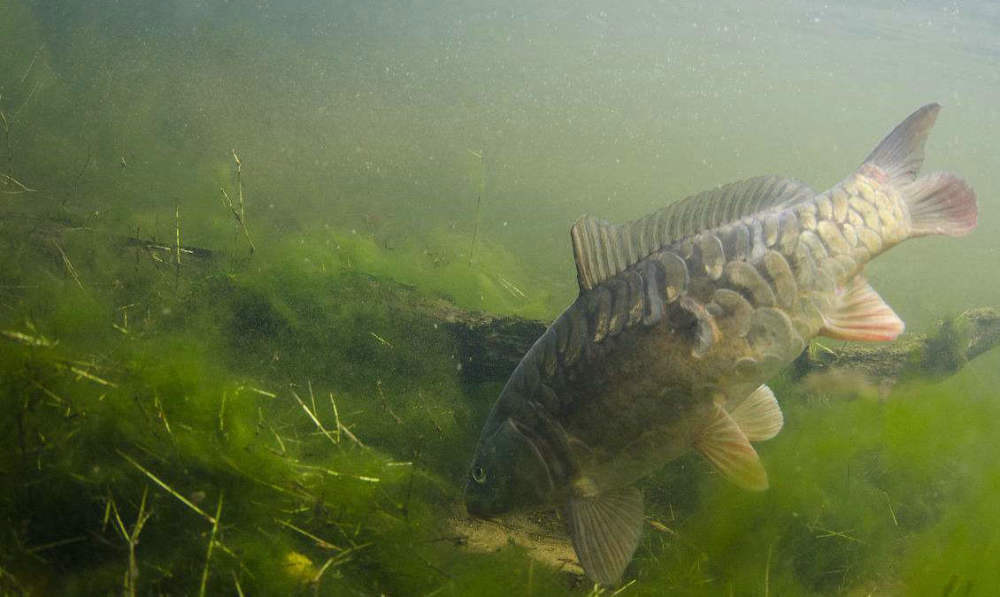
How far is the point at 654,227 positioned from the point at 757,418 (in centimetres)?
114

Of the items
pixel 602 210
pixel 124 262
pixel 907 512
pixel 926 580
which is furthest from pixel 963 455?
pixel 602 210

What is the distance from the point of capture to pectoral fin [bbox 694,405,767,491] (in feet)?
9.56

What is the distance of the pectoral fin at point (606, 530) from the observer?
277 cm

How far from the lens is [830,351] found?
4.61 meters

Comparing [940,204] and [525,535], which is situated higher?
[940,204]

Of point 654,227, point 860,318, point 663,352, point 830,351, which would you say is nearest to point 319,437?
point 663,352

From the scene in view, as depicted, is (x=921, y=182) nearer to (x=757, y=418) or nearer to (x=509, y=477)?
(x=757, y=418)

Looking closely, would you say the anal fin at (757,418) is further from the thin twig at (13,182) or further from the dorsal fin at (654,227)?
the thin twig at (13,182)

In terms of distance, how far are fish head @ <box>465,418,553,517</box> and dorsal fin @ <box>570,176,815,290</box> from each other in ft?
2.75

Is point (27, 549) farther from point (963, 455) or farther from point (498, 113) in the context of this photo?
point (498, 113)

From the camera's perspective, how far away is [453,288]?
699 centimetres

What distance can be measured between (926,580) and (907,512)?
80 centimetres

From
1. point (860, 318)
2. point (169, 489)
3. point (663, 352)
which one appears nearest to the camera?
point (169, 489)

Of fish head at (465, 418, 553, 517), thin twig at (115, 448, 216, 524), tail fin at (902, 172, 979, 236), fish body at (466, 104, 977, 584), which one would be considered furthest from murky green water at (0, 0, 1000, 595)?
tail fin at (902, 172, 979, 236)
